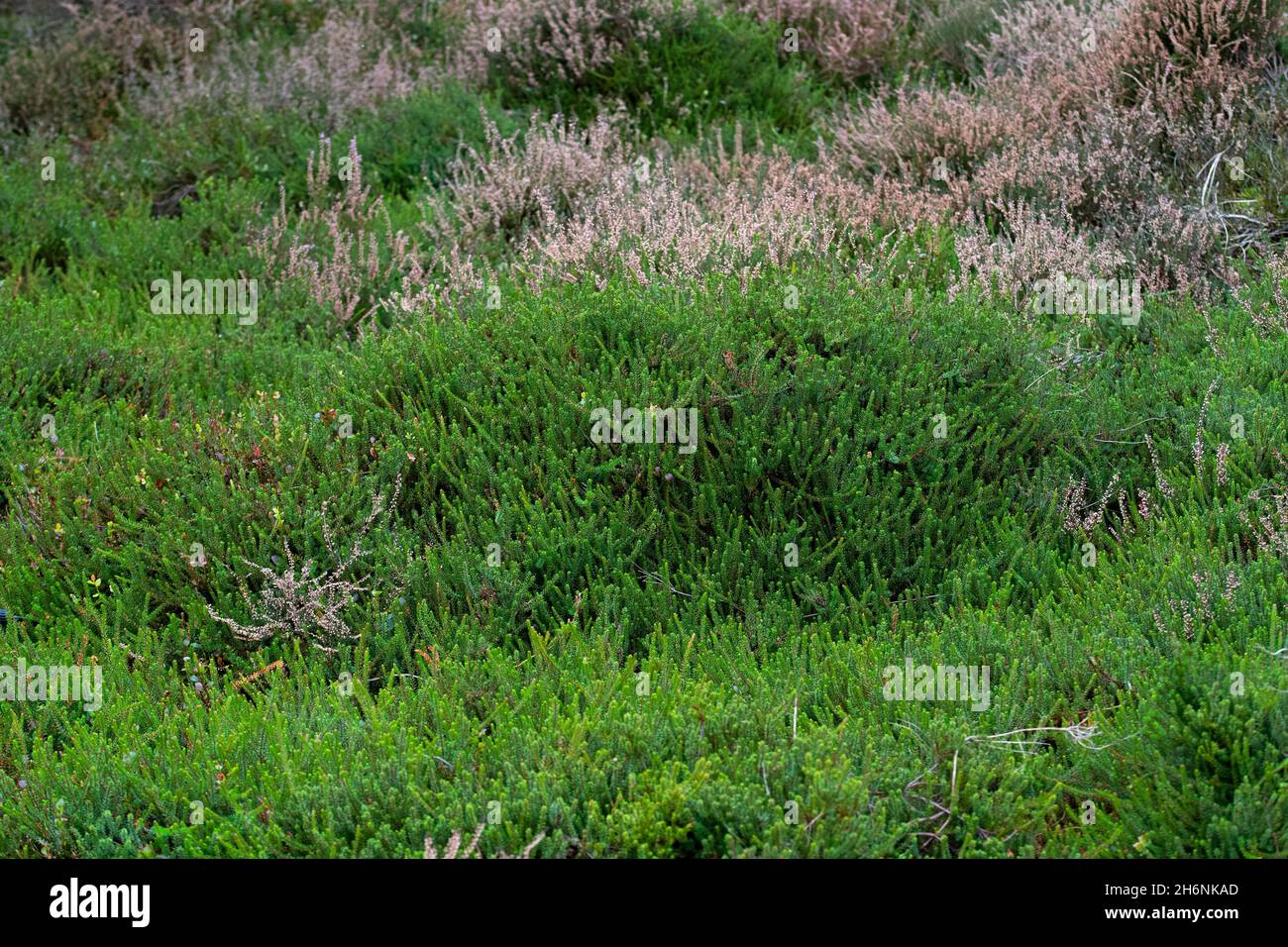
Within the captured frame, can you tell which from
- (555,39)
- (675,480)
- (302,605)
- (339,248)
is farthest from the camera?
(555,39)

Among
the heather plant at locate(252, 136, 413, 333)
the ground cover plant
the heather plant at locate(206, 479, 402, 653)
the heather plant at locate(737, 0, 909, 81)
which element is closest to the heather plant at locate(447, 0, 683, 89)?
the heather plant at locate(737, 0, 909, 81)

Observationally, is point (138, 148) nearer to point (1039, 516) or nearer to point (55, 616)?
point (55, 616)

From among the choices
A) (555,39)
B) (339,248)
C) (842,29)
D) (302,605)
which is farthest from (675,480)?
(842,29)

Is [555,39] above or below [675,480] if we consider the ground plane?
above

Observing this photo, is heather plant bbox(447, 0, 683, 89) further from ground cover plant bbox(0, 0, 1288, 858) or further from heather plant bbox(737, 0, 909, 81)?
ground cover plant bbox(0, 0, 1288, 858)

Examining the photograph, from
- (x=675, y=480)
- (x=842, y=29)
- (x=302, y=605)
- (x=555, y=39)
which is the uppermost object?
(x=842, y=29)

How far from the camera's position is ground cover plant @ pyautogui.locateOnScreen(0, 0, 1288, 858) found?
2721 mm

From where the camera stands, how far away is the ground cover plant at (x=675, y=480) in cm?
272

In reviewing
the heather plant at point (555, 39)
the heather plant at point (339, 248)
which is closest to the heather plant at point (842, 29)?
the heather plant at point (555, 39)

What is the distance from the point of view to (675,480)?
159 inches

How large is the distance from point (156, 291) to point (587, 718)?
13.1 feet

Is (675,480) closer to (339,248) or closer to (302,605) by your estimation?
(302,605)

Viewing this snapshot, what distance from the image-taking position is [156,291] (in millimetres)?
5871

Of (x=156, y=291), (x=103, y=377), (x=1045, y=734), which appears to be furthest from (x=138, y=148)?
(x=1045, y=734)
